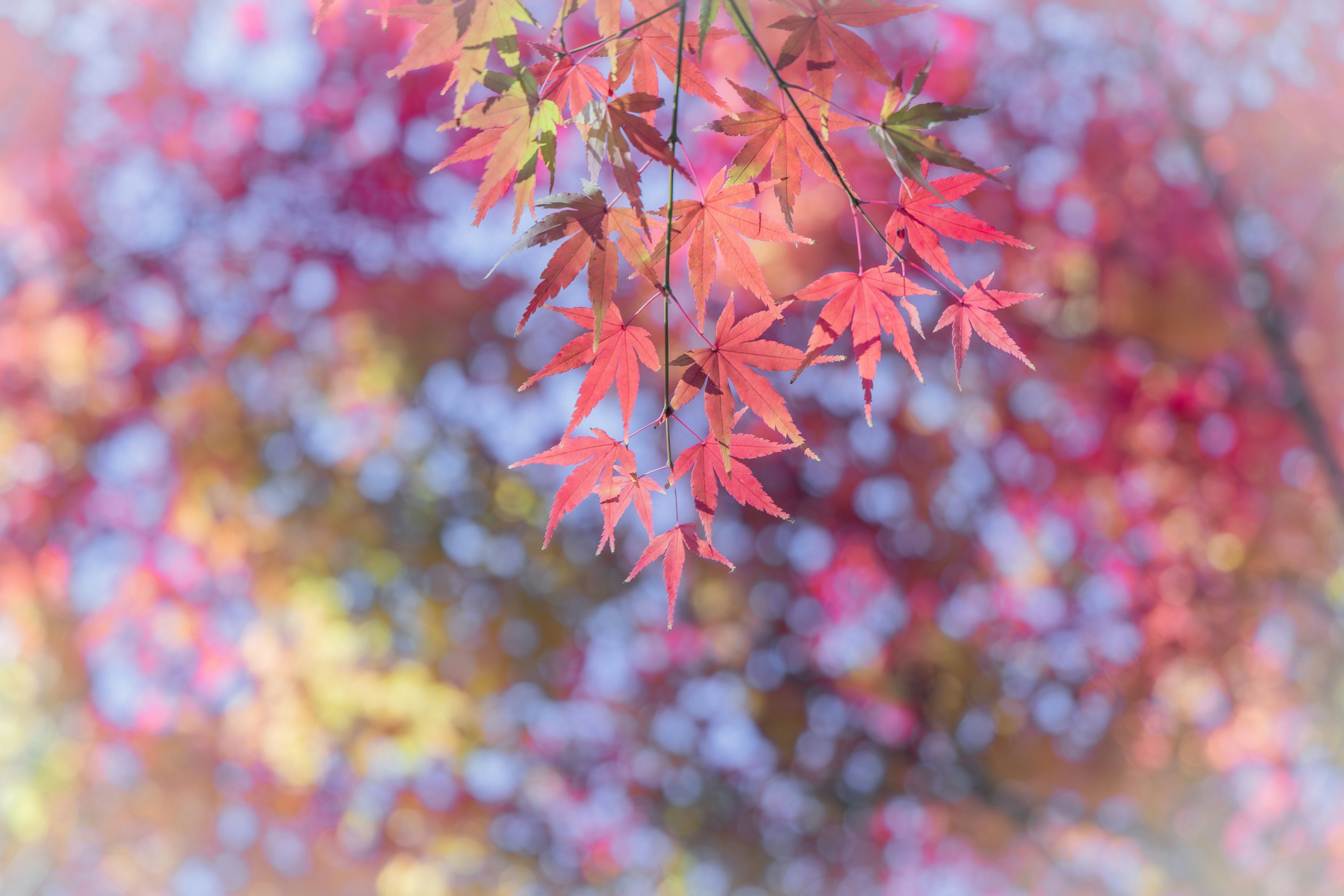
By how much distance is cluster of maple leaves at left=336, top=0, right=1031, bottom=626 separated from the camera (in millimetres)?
916

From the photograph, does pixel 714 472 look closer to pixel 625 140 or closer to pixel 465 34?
pixel 625 140

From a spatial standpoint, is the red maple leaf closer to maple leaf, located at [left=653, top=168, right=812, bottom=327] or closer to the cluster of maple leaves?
the cluster of maple leaves

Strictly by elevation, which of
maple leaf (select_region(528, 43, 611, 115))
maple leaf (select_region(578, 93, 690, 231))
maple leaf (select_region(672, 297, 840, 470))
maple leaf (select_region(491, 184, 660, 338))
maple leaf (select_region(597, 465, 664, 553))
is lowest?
maple leaf (select_region(597, 465, 664, 553))

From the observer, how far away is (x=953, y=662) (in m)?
→ 5.12

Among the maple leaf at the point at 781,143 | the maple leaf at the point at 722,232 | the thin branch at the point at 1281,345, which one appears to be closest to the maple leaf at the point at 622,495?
the maple leaf at the point at 722,232

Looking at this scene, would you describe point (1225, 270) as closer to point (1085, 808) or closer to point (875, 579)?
point (875, 579)

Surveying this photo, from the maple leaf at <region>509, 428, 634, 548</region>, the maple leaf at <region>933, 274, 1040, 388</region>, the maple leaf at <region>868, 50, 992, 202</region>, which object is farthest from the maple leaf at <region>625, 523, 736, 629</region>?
the maple leaf at <region>868, 50, 992, 202</region>

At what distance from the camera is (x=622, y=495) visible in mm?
1221

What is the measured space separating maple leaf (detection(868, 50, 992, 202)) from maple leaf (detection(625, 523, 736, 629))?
1.83 ft

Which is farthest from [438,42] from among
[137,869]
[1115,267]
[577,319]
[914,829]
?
[137,869]

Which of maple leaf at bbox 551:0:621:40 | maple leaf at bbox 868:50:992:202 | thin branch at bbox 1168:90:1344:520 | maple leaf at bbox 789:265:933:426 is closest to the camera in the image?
maple leaf at bbox 868:50:992:202

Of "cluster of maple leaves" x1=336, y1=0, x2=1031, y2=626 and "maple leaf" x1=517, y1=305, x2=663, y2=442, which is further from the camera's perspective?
"maple leaf" x1=517, y1=305, x2=663, y2=442

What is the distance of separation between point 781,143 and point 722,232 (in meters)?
0.14

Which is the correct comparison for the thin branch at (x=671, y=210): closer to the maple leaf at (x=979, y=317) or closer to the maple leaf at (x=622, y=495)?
the maple leaf at (x=622, y=495)
